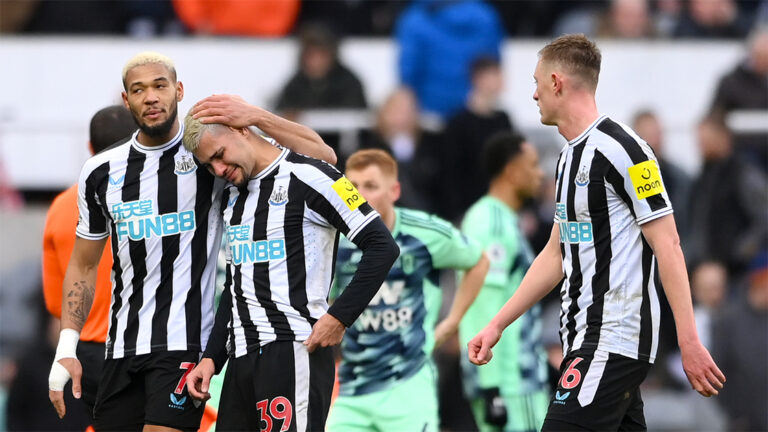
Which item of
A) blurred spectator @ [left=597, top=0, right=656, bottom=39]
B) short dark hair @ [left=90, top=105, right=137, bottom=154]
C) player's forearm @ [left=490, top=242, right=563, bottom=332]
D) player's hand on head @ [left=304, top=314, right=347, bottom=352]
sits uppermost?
blurred spectator @ [left=597, top=0, right=656, bottom=39]

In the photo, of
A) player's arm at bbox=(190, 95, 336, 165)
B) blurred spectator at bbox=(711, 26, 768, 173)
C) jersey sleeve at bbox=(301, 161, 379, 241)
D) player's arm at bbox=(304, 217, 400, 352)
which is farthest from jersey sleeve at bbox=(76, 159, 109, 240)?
blurred spectator at bbox=(711, 26, 768, 173)

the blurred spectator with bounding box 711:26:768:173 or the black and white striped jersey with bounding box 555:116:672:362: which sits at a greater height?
the blurred spectator with bounding box 711:26:768:173

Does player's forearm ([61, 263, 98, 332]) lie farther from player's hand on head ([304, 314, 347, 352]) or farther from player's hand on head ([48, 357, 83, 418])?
player's hand on head ([304, 314, 347, 352])

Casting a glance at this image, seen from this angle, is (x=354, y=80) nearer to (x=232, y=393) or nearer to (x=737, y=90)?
(x=737, y=90)

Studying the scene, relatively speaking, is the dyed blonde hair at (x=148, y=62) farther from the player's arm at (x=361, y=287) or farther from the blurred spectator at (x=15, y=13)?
the blurred spectator at (x=15, y=13)

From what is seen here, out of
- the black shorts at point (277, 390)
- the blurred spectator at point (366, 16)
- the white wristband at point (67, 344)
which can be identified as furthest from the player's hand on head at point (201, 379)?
the blurred spectator at point (366, 16)

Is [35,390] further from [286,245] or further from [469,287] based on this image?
[286,245]

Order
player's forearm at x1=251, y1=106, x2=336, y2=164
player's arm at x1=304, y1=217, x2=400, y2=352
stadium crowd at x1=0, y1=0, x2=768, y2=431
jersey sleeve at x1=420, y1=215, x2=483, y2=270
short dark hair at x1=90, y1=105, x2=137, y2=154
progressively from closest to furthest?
1. player's arm at x1=304, y1=217, x2=400, y2=352
2. player's forearm at x1=251, y1=106, x2=336, y2=164
3. short dark hair at x1=90, y1=105, x2=137, y2=154
4. jersey sleeve at x1=420, y1=215, x2=483, y2=270
5. stadium crowd at x1=0, y1=0, x2=768, y2=431

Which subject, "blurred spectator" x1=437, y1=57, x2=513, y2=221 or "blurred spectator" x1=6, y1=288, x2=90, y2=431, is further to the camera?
"blurred spectator" x1=437, y1=57, x2=513, y2=221

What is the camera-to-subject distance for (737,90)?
14172mm

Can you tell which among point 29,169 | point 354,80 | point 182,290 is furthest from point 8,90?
point 182,290

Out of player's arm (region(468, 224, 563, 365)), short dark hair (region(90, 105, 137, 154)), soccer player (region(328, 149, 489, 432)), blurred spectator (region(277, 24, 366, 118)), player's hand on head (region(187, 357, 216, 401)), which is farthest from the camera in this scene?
blurred spectator (region(277, 24, 366, 118))

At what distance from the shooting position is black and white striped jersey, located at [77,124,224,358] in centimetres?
658

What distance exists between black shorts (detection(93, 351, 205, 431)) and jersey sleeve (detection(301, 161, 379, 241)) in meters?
0.95
